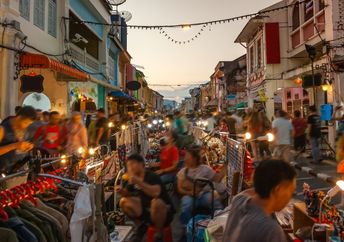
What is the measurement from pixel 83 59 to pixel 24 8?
6685mm

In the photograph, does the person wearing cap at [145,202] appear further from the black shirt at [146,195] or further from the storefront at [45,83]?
the storefront at [45,83]

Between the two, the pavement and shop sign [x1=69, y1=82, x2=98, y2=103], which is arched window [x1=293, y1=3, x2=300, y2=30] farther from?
shop sign [x1=69, y1=82, x2=98, y2=103]

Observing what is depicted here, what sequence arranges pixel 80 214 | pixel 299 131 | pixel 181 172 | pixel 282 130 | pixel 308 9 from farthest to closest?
A: pixel 308 9 < pixel 299 131 < pixel 282 130 < pixel 181 172 < pixel 80 214

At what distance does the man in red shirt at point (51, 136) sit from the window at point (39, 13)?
4342 mm

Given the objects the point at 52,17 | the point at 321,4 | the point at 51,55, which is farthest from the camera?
the point at 321,4

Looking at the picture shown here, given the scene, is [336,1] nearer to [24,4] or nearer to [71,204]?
[24,4]

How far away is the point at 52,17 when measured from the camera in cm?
1353

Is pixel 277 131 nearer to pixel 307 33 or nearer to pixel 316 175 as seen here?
pixel 316 175

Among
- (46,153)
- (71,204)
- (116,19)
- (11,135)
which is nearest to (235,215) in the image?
(71,204)

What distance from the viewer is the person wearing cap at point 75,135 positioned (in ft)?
28.4

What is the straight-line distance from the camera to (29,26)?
443 inches

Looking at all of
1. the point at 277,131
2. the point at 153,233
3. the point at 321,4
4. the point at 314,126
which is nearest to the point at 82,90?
the point at 277,131

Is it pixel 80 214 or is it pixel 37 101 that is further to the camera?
pixel 37 101

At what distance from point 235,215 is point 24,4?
10441 millimetres
